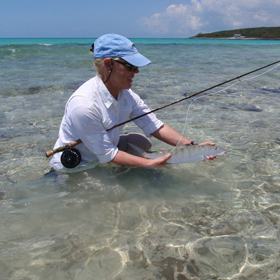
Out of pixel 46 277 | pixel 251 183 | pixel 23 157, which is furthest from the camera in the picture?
pixel 23 157

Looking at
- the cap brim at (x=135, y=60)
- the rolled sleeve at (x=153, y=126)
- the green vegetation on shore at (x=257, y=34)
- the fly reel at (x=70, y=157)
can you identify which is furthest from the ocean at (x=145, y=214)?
the green vegetation on shore at (x=257, y=34)

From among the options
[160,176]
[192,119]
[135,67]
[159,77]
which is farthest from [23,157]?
[159,77]

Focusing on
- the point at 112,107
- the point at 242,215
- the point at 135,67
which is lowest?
the point at 242,215

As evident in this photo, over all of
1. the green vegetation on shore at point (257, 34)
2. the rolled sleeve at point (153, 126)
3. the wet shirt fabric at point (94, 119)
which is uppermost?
the green vegetation on shore at point (257, 34)

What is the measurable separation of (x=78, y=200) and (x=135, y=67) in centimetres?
150

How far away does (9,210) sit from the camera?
283cm

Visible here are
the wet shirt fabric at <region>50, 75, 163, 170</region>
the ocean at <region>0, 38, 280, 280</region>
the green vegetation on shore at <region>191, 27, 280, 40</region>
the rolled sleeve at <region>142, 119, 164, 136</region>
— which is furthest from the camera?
the green vegetation on shore at <region>191, 27, 280, 40</region>

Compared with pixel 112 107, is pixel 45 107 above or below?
below

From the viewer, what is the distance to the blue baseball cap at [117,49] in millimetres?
2607

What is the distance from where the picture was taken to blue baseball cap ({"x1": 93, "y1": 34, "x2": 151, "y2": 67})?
2607 millimetres

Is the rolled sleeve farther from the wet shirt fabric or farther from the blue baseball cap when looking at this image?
the blue baseball cap

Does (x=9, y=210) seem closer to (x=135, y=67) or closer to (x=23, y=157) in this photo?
(x=23, y=157)

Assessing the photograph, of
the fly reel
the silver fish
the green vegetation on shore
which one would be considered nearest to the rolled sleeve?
the silver fish

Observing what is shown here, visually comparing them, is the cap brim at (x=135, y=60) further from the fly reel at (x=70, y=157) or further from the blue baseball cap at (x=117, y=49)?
the fly reel at (x=70, y=157)
